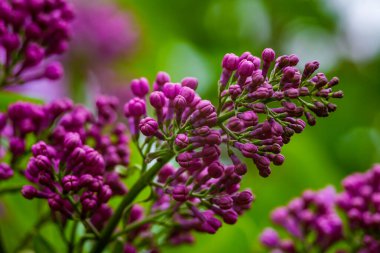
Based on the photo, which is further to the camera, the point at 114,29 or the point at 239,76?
the point at 114,29

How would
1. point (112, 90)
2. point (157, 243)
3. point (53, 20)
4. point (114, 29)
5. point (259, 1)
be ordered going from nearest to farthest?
1. point (157, 243)
2. point (53, 20)
3. point (112, 90)
4. point (114, 29)
5. point (259, 1)

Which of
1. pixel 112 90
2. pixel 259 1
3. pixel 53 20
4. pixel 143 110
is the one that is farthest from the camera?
pixel 259 1

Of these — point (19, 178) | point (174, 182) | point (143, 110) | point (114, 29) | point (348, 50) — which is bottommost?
point (19, 178)

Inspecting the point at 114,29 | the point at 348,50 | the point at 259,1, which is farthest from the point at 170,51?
the point at 348,50

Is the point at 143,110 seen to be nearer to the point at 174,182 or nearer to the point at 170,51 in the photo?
the point at 174,182

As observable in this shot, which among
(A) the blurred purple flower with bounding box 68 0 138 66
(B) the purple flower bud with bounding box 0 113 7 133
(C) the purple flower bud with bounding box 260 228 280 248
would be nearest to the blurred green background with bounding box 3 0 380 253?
(A) the blurred purple flower with bounding box 68 0 138 66

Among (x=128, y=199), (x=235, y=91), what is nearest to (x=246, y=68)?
(x=235, y=91)

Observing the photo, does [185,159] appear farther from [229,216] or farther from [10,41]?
[10,41]

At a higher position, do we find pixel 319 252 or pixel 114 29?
pixel 114 29
